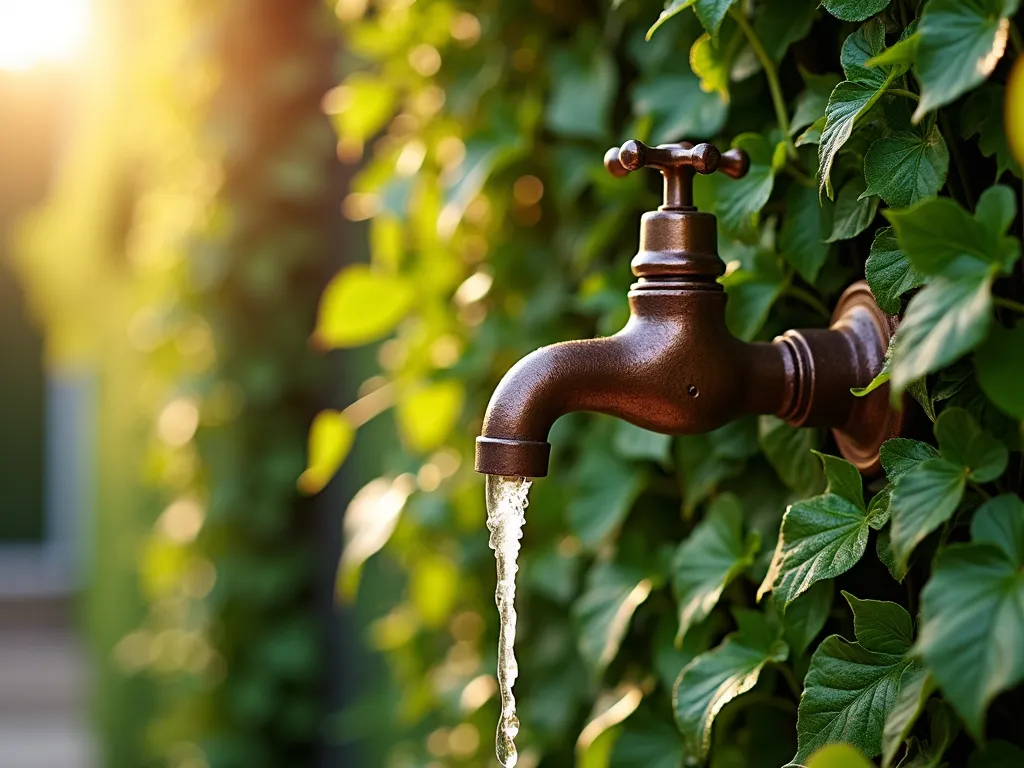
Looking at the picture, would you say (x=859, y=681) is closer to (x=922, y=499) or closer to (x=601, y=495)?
(x=922, y=499)

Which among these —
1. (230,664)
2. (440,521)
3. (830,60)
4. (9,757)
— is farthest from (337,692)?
(9,757)

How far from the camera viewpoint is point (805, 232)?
0.75 metres

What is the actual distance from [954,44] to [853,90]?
88mm

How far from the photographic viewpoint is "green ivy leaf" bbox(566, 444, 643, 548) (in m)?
0.96

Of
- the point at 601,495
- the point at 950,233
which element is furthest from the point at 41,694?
the point at 950,233

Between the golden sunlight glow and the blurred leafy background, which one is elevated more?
the golden sunlight glow

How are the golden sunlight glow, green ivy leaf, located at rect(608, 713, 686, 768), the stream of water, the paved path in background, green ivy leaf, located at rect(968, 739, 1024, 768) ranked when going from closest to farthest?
green ivy leaf, located at rect(968, 739, 1024, 768)
the stream of water
green ivy leaf, located at rect(608, 713, 686, 768)
the golden sunlight glow
the paved path in background

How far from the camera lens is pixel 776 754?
32.9 inches

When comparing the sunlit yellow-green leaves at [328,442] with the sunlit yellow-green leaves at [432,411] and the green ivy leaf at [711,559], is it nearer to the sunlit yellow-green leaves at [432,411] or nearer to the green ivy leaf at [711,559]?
the sunlit yellow-green leaves at [432,411]

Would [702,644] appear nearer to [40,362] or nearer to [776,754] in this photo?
[776,754]

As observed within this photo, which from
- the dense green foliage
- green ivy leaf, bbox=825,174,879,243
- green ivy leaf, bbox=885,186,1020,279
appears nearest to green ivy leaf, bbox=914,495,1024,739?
the dense green foliage

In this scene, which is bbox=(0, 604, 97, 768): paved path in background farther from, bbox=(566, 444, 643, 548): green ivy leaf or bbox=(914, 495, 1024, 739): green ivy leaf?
bbox=(914, 495, 1024, 739): green ivy leaf

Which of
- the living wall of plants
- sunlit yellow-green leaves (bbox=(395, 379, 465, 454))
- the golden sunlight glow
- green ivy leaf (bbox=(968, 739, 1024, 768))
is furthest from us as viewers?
the golden sunlight glow

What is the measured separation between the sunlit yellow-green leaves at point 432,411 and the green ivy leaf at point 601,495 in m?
0.33
